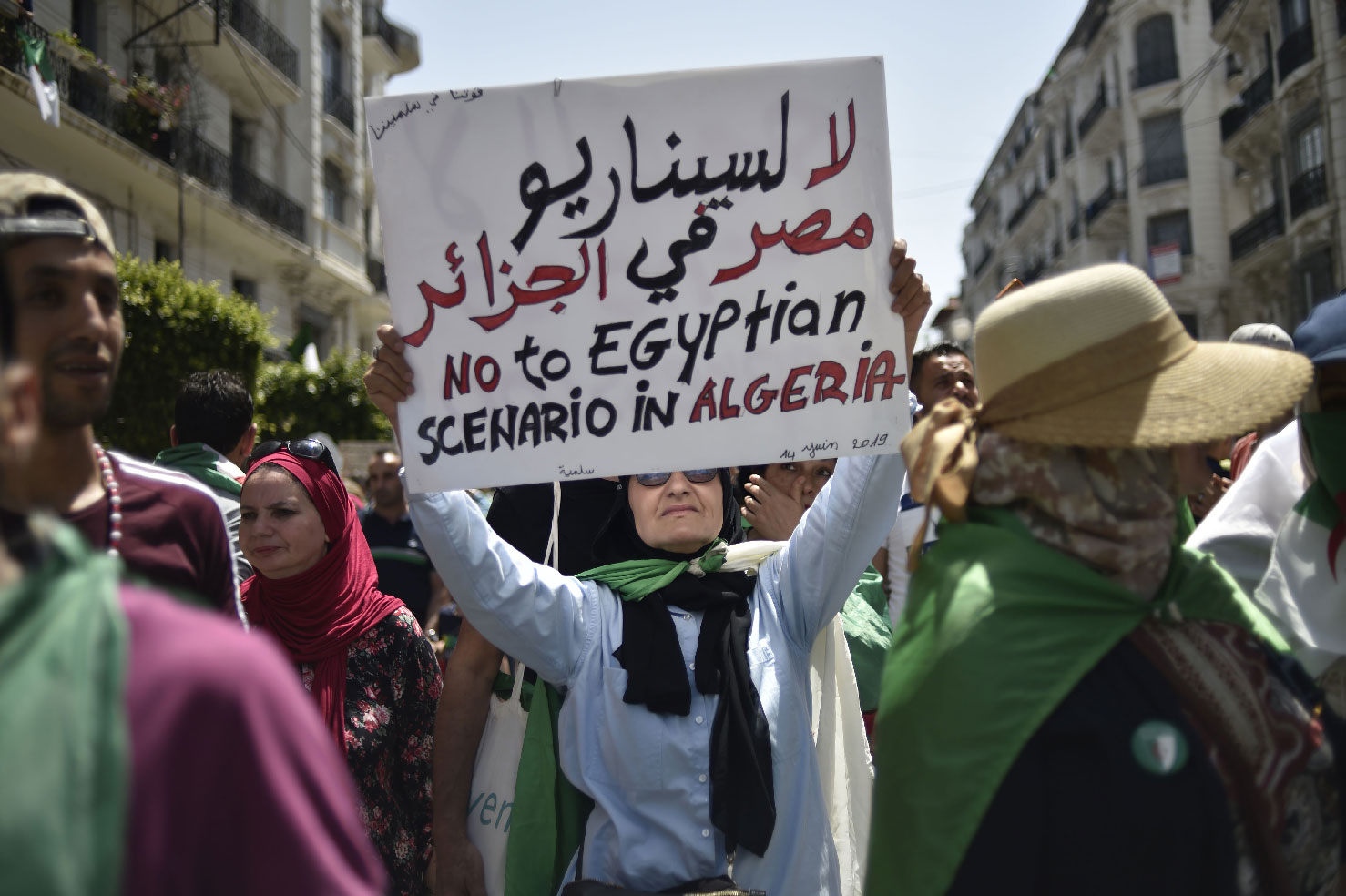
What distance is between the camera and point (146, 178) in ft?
57.1

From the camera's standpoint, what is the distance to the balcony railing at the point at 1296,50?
72.0 ft

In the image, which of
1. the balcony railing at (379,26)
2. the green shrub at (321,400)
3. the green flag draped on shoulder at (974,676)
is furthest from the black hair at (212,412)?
the balcony railing at (379,26)

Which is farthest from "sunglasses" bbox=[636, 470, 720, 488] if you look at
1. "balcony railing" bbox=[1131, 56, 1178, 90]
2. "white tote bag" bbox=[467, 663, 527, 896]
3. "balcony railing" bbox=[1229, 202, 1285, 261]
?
"balcony railing" bbox=[1131, 56, 1178, 90]

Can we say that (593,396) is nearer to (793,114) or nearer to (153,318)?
(793,114)

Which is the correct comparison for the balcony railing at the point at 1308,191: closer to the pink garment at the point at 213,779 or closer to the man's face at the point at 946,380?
the man's face at the point at 946,380

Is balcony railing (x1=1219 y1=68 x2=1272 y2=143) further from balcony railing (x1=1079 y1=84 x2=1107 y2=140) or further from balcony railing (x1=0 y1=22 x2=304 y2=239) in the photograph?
balcony railing (x1=0 y1=22 x2=304 y2=239)

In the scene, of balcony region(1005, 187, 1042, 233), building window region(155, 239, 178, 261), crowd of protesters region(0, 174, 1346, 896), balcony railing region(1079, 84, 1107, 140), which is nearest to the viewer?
crowd of protesters region(0, 174, 1346, 896)

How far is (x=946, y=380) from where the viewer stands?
4.79 m

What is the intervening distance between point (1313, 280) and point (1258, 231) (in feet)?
14.1

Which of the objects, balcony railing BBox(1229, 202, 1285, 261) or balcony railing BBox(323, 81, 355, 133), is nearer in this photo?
balcony railing BBox(323, 81, 355, 133)

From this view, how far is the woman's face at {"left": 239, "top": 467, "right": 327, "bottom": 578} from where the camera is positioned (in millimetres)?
3369

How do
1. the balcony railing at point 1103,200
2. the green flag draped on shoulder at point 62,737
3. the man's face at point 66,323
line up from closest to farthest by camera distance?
1. the green flag draped on shoulder at point 62,737
2. the man's face at point 66,323
3. the balcony railing at point 1103,200

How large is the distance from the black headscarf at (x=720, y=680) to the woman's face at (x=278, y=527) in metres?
1.20

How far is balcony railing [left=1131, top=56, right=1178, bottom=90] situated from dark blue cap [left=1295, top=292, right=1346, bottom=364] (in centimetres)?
3529
